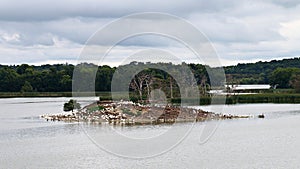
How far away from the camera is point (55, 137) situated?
3409 centimetres

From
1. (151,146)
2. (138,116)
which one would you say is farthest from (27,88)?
(151,146)

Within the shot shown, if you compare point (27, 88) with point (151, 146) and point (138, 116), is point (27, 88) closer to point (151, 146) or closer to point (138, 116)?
point (138, 116)

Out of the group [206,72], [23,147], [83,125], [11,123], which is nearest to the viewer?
[23,147]

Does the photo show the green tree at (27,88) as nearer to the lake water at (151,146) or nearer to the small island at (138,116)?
the small island at (138,116)

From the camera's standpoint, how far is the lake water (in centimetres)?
2455

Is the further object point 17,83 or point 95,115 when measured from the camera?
point 17,83

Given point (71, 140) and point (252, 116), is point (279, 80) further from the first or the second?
point (71, 140)

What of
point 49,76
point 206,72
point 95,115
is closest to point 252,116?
point 95,115

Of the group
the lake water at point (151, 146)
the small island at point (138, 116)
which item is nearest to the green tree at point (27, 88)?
the small island at point (138, 116)

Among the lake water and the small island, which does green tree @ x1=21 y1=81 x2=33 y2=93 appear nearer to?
the small island

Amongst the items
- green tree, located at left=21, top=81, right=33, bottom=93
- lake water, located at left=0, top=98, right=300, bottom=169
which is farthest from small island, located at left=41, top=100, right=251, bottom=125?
green tree, located at left=21, top=81, right=33, bottom=93

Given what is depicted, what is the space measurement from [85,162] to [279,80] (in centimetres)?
8035

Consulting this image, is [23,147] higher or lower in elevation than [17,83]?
lower

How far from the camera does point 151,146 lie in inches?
1156
